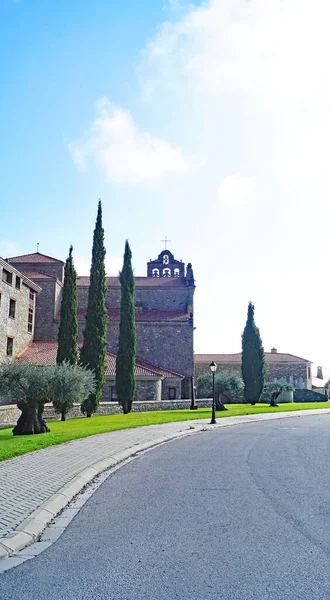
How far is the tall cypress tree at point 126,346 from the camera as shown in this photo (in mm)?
33125

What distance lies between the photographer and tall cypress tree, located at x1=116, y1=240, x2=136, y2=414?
3312 centimetres

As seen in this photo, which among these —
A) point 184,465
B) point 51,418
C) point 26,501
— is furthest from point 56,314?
point 26,501

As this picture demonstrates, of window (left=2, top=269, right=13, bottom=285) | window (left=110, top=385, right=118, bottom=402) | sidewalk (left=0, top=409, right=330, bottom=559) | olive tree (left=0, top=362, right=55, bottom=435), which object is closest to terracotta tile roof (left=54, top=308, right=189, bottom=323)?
window (left=110, top=385, right=118, bottom=402)

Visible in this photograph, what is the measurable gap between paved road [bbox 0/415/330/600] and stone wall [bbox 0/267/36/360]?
24.7 metres

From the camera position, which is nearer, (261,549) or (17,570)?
(17,570)

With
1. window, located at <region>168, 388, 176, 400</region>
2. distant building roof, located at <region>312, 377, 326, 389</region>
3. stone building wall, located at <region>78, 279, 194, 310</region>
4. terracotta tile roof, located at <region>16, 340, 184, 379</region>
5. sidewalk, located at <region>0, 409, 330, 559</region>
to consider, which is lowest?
sidewalk, located at <region>0, 409, 330, 559</region>

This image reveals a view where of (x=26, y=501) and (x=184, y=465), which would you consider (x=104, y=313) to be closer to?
(x=184, y=465)

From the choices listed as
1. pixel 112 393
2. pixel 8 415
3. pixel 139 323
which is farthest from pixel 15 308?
pixel 139 323

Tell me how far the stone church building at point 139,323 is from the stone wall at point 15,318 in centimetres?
7

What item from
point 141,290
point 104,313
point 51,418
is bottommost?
point 51,418

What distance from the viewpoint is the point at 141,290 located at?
164 ft

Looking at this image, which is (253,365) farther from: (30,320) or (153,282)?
(30,320)

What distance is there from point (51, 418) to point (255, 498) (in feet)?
75.4

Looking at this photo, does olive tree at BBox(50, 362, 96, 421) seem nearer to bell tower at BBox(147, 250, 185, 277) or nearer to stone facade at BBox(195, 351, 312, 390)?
bell tower at BBox(147, 250, 185, 277)
